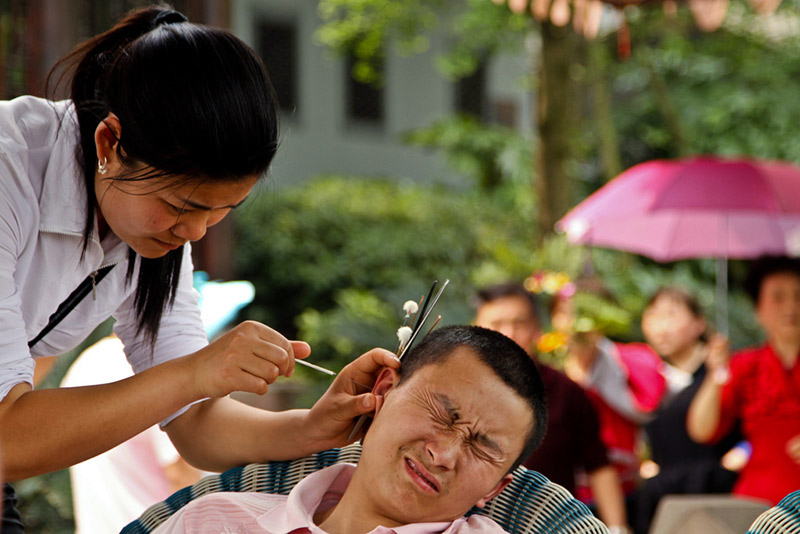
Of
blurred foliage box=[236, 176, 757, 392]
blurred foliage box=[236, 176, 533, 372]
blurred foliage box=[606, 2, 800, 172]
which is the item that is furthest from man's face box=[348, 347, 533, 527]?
blurred foliage box=[606, 2, 800, 172]

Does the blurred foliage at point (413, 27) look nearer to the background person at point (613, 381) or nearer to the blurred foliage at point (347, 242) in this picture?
the blurred foliage at point (347, 242)

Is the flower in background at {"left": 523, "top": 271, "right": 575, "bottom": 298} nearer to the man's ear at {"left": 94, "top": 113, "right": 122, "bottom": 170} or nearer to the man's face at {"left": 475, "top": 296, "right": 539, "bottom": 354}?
the man's face at {"left": 475, "top": 296, "right": 539, "bottom": 354}

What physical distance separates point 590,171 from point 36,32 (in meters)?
8.01

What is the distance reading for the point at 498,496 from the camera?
2092mm

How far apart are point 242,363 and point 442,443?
1.36 feet

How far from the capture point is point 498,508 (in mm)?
2080

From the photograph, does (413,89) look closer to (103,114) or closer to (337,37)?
(337,37)

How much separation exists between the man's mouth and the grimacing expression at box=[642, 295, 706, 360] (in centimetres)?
400

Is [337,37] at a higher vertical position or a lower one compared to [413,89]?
higher

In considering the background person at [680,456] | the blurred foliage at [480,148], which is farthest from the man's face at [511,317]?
the blurred foliage at [480,148]

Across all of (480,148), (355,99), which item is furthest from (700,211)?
(355,99)

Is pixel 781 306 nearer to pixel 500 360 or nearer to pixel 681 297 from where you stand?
pixel 681 297

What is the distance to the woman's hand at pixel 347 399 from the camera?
79.6 inches

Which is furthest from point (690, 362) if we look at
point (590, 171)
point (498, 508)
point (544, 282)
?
point (590, 171)
